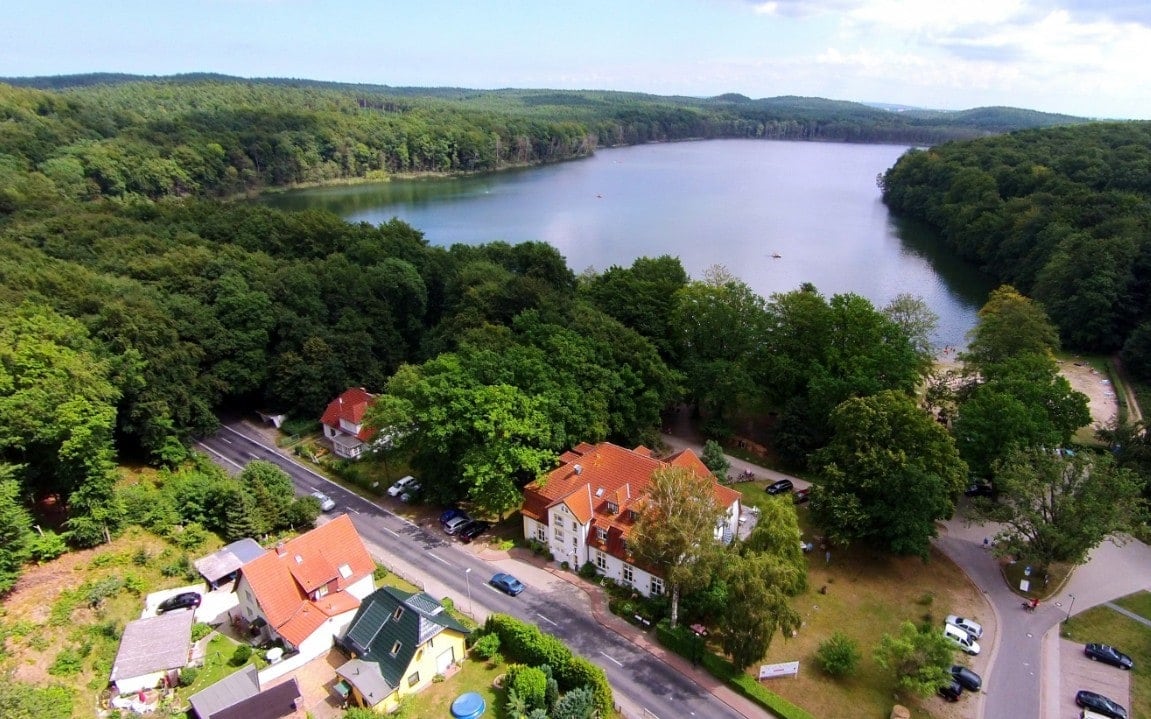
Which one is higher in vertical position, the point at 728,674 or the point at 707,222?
the point at 707,222

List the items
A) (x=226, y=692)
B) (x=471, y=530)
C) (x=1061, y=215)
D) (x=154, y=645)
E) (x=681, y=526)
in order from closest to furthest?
1. (x=226, y=692)
2. (x=154, y=645)
3. (x=681, y=526)
4. (x=471, y=530)
5. (x=1061, y=215)

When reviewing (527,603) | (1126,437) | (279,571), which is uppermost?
(1126,437)

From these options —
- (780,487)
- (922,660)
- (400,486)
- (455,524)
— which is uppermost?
(922,660)

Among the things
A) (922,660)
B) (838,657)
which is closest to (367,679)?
(838,657)

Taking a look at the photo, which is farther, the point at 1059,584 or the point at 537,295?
the point at 537,295

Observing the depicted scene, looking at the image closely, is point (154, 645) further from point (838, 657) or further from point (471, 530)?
point (838, 657)

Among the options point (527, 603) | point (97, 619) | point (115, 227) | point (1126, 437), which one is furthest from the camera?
point (115, 227)

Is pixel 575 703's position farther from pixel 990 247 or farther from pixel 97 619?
pixel 990 247

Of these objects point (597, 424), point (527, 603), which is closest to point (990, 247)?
point (597, 424)
